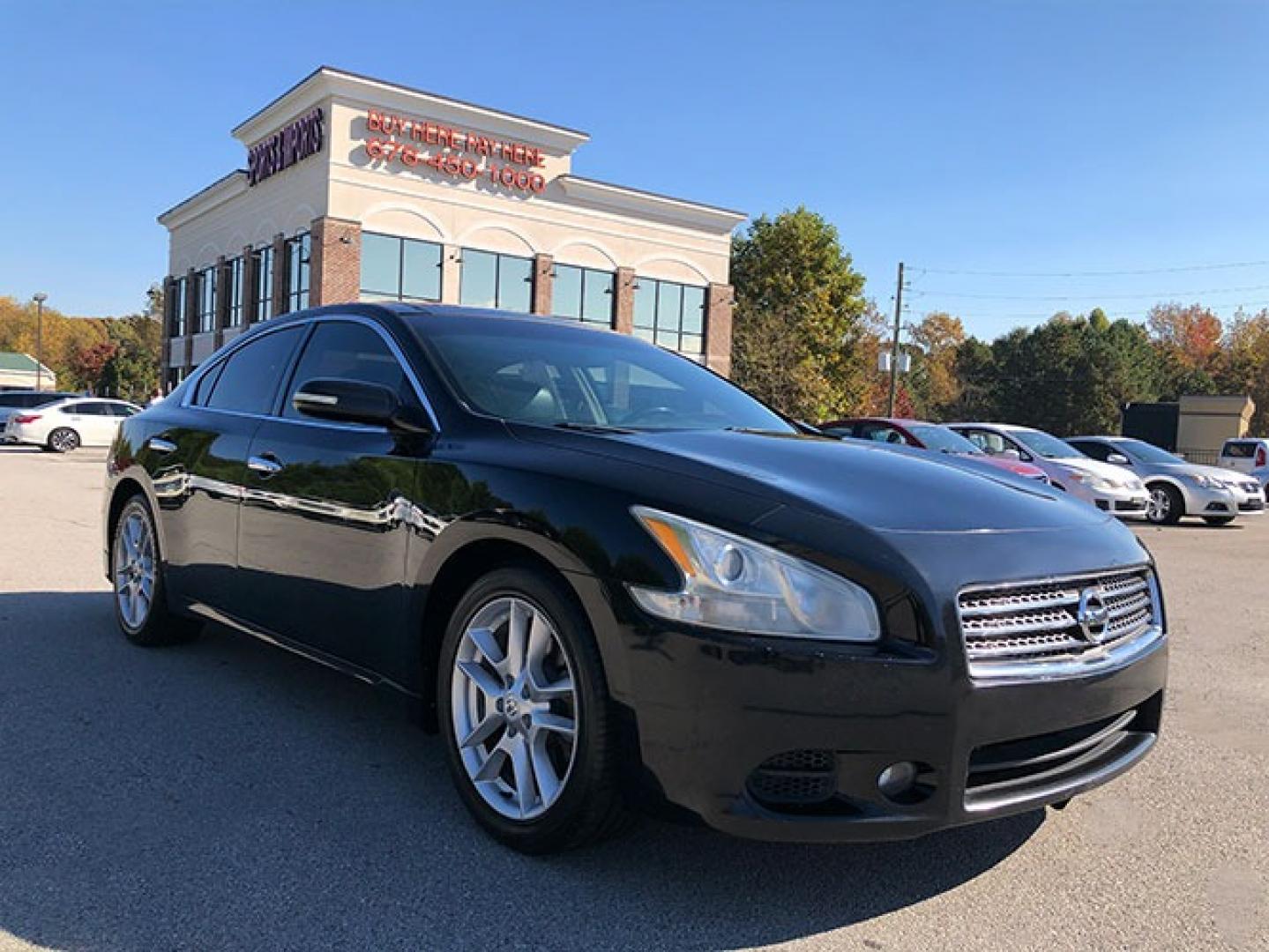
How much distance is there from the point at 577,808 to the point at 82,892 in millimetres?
1273

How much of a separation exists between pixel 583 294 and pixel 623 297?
1569 mm

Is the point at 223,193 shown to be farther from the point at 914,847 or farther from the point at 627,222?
the point at 914,847

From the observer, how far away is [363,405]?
11.0 feet

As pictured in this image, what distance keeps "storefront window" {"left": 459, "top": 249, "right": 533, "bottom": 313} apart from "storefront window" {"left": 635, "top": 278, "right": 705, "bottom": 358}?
4.64 metres

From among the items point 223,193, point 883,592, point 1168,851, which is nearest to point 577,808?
point 883,592

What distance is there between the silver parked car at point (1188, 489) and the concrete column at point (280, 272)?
2514 centimetres

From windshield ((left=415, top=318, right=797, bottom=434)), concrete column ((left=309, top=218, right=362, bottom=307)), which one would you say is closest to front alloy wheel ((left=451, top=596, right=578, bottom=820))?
windshield ((left=415, top=318, right=797, bottom=434))

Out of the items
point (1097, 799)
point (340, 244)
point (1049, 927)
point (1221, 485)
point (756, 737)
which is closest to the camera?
point (756, 737)

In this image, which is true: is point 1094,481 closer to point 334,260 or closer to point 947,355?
point 334,260

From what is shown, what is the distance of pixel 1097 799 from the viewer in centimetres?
348

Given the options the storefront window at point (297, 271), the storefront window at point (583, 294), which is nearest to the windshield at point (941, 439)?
the storefront window at point (583, 294)

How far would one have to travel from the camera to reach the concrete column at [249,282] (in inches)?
1387

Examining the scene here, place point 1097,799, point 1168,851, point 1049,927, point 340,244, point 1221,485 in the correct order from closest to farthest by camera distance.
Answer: point 1049,927 → point 1168,851 → point 1097,799 → point 1221,485 → point 340,244

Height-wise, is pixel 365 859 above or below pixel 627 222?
below
